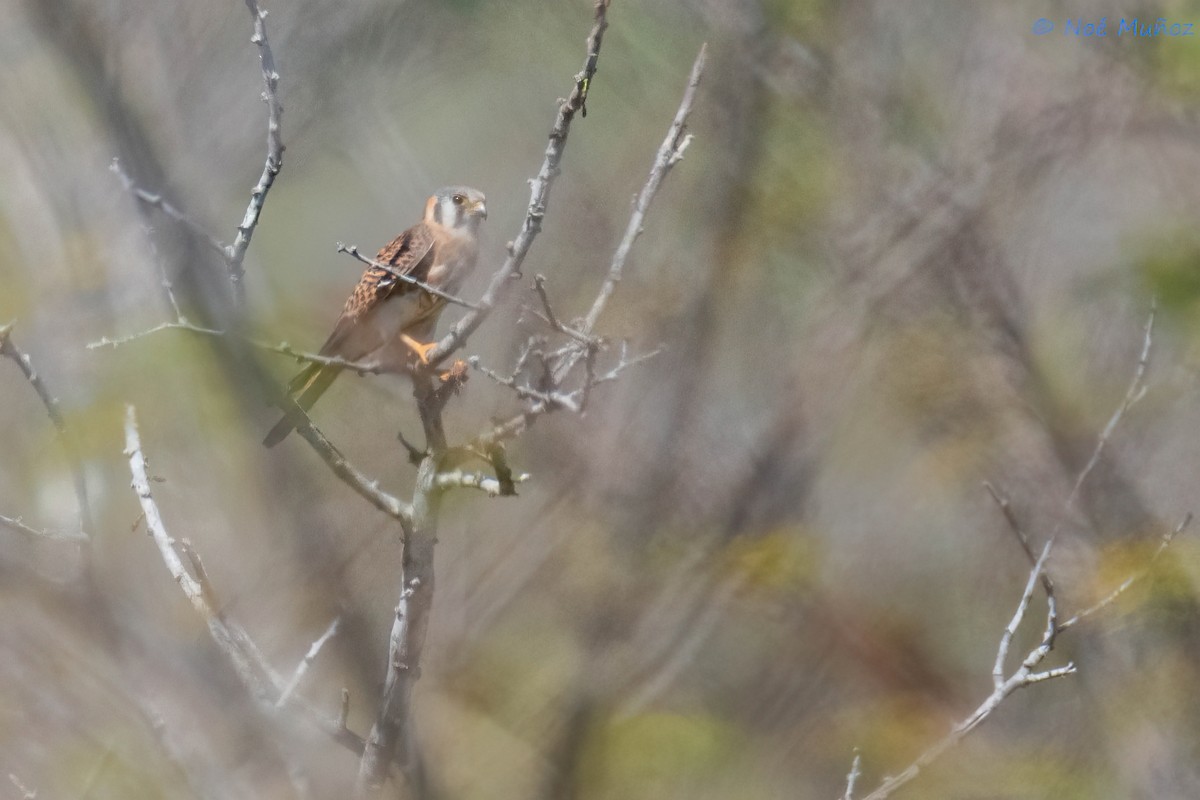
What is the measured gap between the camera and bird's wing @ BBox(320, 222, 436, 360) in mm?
3188

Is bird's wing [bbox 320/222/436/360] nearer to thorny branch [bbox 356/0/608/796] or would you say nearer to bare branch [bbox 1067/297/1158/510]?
thorny branch [bbox 356/0/608/796]

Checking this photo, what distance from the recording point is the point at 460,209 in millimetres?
3406

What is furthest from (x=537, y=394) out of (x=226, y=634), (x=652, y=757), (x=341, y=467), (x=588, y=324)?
(x=652, y=757)

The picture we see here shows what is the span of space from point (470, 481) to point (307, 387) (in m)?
1.08

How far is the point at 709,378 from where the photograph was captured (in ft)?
14.6

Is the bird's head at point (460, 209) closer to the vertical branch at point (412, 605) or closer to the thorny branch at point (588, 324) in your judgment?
the vertical branch at point (412, 605)

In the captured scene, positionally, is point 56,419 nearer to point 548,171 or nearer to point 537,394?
point 537,394

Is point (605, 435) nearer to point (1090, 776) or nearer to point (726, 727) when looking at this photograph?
point (726, 727)

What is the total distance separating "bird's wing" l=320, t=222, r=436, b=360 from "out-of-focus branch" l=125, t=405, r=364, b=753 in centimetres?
93

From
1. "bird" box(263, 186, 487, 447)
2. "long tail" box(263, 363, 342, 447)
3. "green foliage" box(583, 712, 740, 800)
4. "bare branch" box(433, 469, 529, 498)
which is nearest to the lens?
"bare branch" box(433, 469, 529, 498)

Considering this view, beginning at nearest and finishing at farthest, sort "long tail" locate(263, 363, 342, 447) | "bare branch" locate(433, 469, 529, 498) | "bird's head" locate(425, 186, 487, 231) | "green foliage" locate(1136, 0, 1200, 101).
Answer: "bare branch" locate(433, 469, 529, 498) < "long tail" locate(263, 363, 342, 447) < "bird's head" locate(425, 186, 487, 231) < "green foliage" locate(1136, 0, 1200, 101)

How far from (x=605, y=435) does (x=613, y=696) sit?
3.15ft

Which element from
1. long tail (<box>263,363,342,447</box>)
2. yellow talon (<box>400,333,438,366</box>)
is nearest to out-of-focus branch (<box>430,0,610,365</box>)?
yellow talon (<box>400,333,438,366</box>)

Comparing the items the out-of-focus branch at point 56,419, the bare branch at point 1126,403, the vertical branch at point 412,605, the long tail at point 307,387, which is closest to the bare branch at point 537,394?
the vertical branch at point 412,605
